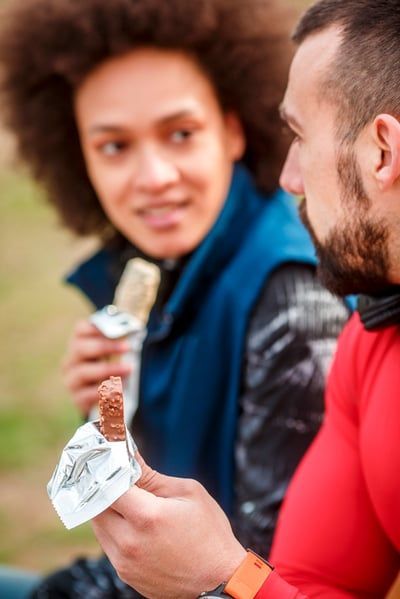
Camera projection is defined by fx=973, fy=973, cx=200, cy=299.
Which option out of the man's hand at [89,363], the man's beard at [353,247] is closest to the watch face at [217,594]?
the man's beard at [353,247]

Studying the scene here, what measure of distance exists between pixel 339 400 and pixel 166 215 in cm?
108

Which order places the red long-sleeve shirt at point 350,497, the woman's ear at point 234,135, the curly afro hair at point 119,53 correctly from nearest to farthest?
the red long-sleeve shirt at point 350,497
the curly afro hair at point 119,53
the woman's ear at point 234,135

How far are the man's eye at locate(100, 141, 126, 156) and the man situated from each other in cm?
113

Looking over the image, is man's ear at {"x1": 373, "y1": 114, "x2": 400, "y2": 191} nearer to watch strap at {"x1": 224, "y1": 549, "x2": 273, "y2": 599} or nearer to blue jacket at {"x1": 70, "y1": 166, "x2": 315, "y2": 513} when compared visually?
watch strap at {"x1": 224, "y1": 549, "x2": 273, "y2": 599}

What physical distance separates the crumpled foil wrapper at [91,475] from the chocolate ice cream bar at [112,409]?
1 cm

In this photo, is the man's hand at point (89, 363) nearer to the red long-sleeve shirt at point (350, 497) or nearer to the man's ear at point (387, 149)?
the red long-sleeve shirt at point (350, 497)

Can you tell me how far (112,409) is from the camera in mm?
1632

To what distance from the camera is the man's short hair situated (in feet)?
5.91

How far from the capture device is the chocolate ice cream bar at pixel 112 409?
5.30 ft

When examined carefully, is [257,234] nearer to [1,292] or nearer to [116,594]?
[116,594]

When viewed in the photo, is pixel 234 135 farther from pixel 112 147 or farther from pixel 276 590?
pixel 276 590

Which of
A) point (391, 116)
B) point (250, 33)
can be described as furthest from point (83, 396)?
point (391, 116)

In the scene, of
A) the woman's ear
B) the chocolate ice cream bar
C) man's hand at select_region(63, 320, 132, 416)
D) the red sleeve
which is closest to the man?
the red sleeve

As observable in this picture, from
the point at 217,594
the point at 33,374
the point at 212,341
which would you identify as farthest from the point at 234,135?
the point at 33,374
